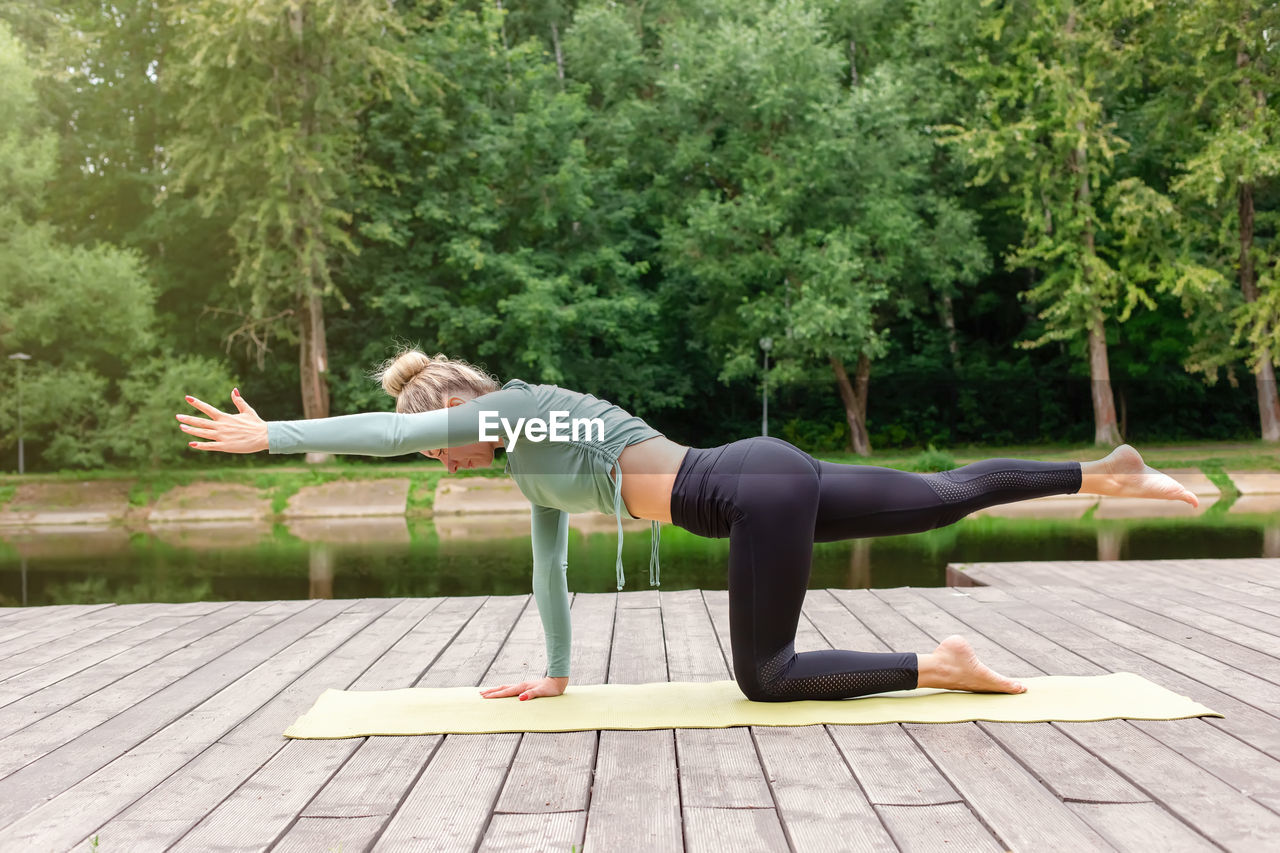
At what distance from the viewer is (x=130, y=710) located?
112 inches

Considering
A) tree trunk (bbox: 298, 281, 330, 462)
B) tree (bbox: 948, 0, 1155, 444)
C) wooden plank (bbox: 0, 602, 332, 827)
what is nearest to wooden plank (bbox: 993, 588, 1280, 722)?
wooden plank (bbox: 0, 602, 332, 827)

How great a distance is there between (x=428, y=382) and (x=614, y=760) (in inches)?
38.4

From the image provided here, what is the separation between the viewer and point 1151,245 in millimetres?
15641

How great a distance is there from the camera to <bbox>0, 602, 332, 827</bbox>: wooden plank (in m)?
2.27

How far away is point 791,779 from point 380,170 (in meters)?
15.2

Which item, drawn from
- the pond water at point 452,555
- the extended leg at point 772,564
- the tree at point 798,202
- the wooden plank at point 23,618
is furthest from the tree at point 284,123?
the extended leg at point 772,564

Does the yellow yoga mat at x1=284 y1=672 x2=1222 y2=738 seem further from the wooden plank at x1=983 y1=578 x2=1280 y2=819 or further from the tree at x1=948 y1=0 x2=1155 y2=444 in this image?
the tree at x1=948 y1=0 x2=1155 y2=444

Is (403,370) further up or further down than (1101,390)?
further down

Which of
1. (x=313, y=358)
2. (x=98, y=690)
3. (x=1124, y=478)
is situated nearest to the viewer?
(x=1124, y=478)

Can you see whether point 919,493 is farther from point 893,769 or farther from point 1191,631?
point 1191,631

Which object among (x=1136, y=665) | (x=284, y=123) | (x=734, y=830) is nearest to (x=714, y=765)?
(x=734, y=830)

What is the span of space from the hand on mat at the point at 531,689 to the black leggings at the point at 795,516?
20.3 inches

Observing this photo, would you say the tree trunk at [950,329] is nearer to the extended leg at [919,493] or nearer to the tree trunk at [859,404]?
the tree trunk at [859,404]

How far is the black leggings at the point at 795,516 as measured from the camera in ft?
8.08
